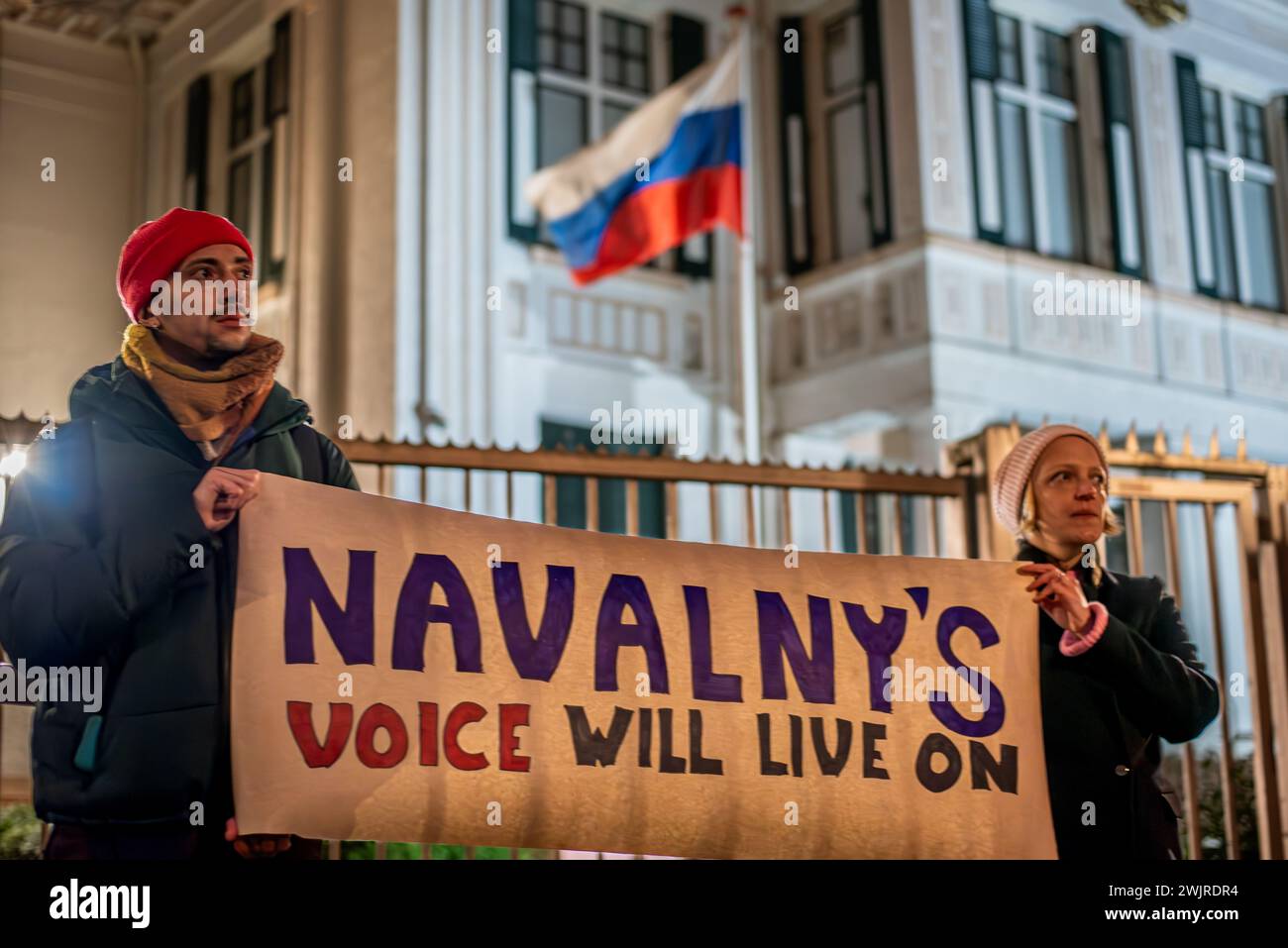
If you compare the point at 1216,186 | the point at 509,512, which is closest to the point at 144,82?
the point at 1216,186

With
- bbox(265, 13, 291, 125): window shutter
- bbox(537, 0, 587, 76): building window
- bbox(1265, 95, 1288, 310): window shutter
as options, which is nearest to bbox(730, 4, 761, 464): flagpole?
bbox(537, 0, 587, 76): building window

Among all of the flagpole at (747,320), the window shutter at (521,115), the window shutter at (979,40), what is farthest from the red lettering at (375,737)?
the window shutter at (979,40)

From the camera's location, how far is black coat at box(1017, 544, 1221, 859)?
4324 mm

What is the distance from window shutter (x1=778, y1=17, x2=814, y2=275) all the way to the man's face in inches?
433

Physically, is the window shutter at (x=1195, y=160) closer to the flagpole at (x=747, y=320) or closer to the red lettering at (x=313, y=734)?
the flagpole at (x=747, y=320)

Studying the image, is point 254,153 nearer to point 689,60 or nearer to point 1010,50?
point 689,60

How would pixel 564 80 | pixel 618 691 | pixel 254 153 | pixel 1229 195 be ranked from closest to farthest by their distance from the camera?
pixel 618 691 < pixel 564 80 < pixel 254 153 < pixel 1229 195

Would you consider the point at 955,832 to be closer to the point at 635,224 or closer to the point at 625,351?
the point at 635,224

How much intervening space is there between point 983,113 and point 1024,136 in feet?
2.23

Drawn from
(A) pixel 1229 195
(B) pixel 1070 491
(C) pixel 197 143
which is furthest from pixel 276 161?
(B) pixel 1070 491

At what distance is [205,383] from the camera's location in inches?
143
